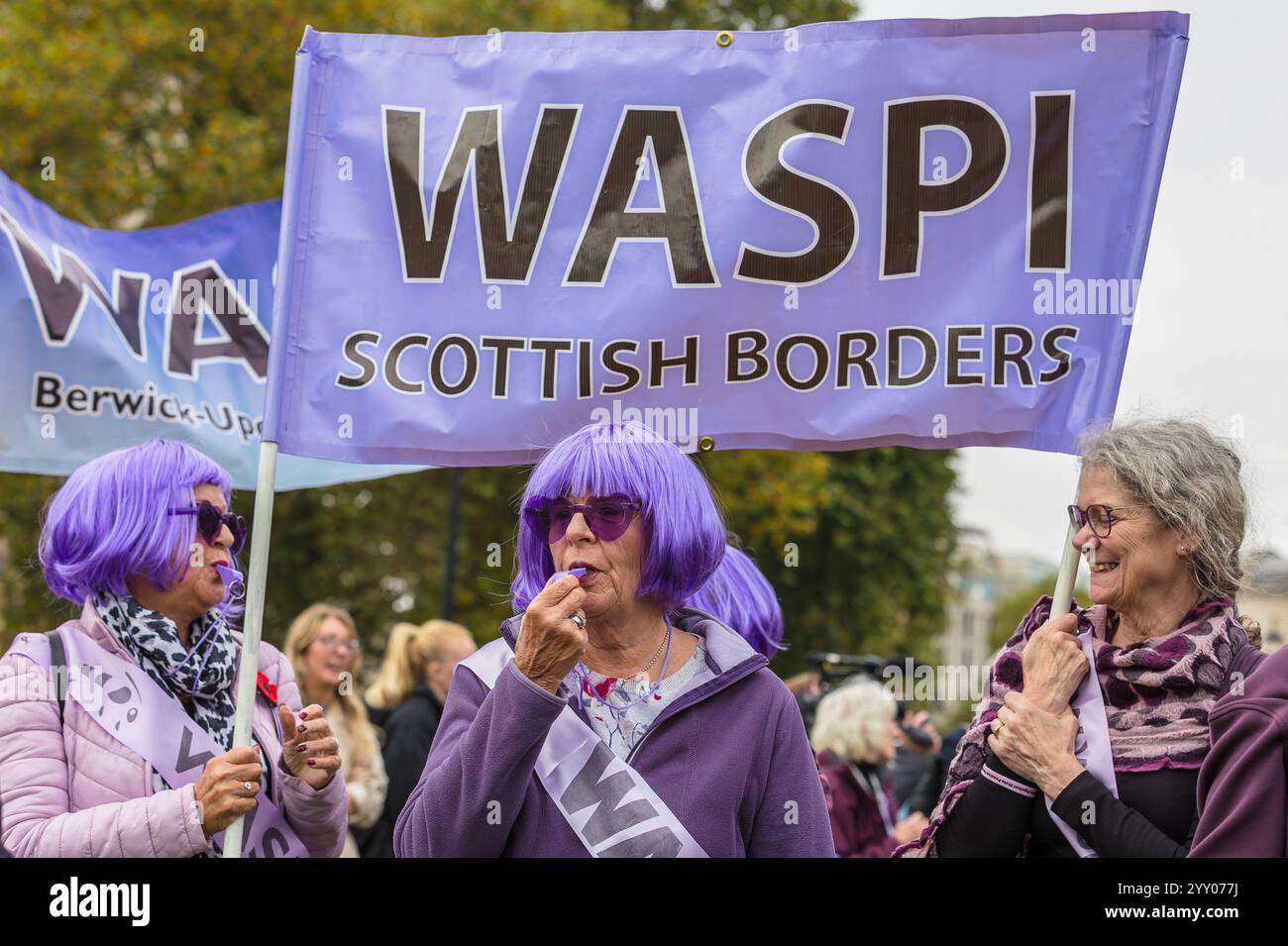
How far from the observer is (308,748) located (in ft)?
12.4

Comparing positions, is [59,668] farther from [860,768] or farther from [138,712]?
[860,768]

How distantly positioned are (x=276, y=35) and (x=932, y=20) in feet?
47.3

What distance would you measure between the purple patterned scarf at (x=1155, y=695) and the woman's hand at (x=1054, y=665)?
0.06 m

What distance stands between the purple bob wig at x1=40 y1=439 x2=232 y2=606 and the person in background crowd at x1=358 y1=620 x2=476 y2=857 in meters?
3.07

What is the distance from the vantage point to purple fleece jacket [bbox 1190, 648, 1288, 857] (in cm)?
257

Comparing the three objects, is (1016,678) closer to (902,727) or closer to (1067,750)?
(1067,750)

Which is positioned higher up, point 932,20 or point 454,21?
point 454,21

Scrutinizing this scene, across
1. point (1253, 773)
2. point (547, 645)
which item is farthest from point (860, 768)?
point (1253, 773)

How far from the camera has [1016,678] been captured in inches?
142

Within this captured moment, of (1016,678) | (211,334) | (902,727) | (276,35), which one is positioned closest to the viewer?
(1016,678)

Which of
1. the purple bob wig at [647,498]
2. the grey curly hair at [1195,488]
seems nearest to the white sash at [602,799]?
the purple bob wig at [647,498]

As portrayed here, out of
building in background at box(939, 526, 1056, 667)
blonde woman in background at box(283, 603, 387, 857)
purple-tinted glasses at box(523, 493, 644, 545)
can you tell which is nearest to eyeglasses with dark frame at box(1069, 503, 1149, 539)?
purple-tinted glasses at box(523, 493, 644, 545)

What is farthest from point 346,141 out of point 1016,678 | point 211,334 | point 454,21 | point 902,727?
point 454,21

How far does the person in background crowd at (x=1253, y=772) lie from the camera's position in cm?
257
